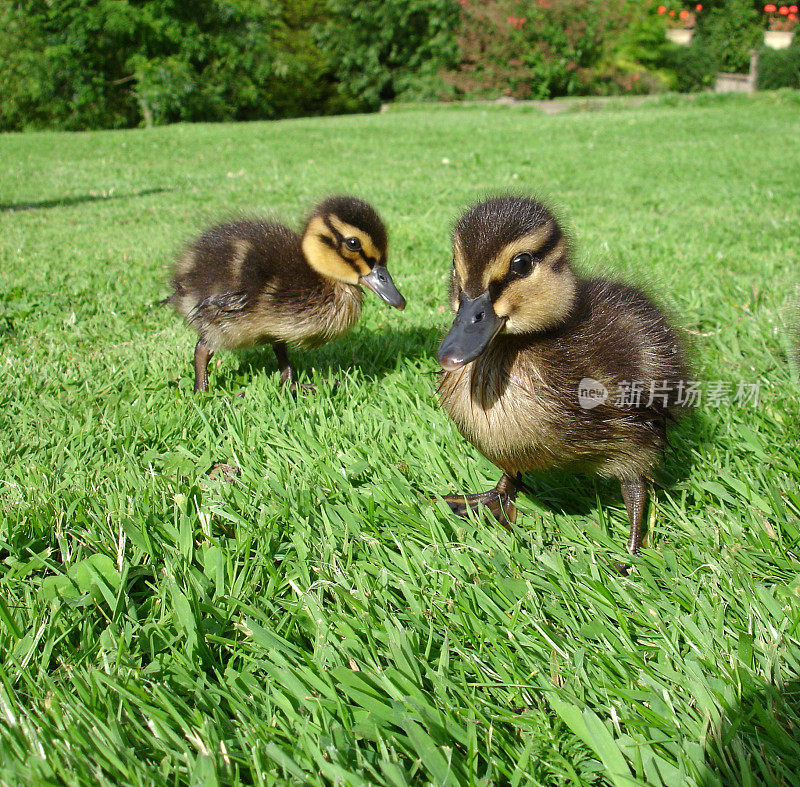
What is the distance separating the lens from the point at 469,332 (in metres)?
1.87

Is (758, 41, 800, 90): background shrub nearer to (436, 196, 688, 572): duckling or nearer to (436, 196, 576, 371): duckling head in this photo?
(436, 196, 688, 572): duckling

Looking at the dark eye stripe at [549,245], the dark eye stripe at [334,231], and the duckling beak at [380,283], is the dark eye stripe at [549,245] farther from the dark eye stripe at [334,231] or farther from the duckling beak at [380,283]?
the dark eye stripe at [334,231]

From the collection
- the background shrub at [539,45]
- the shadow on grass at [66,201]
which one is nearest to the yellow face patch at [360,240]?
the shadow on grass at [66,201]

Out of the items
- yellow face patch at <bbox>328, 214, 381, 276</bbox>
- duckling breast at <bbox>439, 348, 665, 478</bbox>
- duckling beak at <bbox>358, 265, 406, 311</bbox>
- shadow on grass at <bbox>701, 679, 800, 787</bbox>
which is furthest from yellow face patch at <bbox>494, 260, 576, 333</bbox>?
yellow face patch at <bbox>328, 214, 381, 276</bbox>

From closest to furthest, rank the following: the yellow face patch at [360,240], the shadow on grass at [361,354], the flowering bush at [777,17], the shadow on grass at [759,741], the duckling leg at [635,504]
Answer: the shadow on grass at [759,741] < the duckling leg at [635,504] < the yellow face patch at [360,240] < the shadow on grass at [361,354] < the flowering bush at [777,17]

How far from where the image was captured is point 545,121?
1703 cm

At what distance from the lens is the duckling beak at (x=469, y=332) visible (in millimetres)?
1803

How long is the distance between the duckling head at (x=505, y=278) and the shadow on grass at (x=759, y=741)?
3.41 feet

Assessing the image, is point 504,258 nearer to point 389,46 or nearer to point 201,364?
point 201,364

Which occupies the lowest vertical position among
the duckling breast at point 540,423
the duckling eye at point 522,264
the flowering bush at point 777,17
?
the duckling breast at point 540,423

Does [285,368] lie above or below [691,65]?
below

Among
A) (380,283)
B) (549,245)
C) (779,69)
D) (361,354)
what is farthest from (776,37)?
(549,245)

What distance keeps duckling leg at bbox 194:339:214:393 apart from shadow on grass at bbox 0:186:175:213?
19.6 feet

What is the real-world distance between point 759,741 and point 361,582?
1.01m
